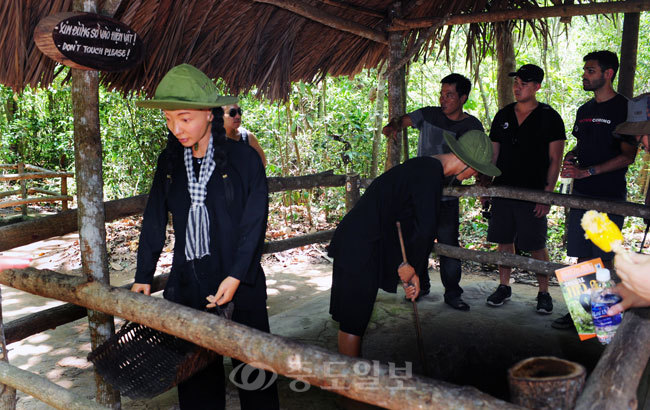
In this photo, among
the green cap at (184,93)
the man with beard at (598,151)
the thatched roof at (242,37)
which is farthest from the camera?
the man with beard at (598,151)

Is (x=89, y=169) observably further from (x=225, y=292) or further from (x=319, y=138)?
(x=319, y=138)

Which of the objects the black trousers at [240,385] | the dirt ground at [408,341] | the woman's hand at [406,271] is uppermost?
the woman's hand at [406,271]

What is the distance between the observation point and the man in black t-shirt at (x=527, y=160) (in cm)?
402

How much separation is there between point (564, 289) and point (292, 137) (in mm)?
6777

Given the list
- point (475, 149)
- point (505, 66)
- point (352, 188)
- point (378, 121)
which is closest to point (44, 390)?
point (475, 149)

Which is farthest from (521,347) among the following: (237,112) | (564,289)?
(237,112)

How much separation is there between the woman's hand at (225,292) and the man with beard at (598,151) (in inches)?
107

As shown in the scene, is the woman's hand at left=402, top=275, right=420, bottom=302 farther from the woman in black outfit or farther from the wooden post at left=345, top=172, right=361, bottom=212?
the wooden post at left=345, top=172, right=361, bottom=212

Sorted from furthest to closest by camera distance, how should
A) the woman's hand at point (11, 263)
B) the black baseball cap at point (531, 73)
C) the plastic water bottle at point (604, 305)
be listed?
1. the black baseball cap at point (531, 73)
2. the woman's hand at point (11, 263)
3. the plastic water bottle at point (604, 305)

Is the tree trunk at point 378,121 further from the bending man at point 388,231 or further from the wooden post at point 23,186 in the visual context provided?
the wooden post at point 23,186

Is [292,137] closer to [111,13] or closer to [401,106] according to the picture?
[401,106]

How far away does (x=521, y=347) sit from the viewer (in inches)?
137

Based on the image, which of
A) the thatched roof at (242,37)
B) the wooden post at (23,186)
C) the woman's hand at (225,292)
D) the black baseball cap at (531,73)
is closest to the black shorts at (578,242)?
the black baseball cap at (531,73)

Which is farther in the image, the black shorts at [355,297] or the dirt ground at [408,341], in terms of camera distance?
the dirt ground at [408,341]
